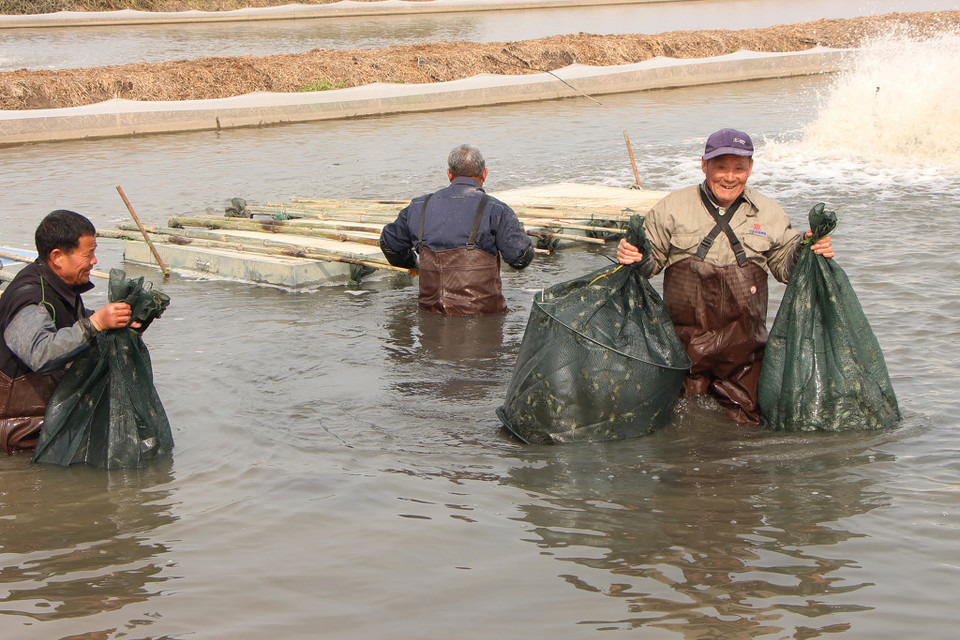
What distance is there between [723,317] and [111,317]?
2.77 meters

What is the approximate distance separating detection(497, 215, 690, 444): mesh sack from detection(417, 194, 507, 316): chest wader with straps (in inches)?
86.3

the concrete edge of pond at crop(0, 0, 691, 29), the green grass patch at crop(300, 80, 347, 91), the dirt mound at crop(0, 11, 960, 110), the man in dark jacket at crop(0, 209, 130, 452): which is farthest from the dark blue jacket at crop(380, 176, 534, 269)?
the concrete edge of pond at crop(0, 0, 691, 29)

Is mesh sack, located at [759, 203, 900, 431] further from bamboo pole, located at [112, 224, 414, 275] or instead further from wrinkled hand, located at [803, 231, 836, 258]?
bamboo pole, located at [112, 224, 414, 275]

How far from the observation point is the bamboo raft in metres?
9.14

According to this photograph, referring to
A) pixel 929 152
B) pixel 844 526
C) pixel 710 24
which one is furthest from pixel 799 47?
pixel 844 526

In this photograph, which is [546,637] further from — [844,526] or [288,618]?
[844,526]

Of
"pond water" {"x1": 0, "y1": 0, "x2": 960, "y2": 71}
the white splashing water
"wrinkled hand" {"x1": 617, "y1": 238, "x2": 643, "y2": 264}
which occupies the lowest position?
"wrinkled hand" {"x1": 617, "y1": 238, "x2": 643, "y2": 264}

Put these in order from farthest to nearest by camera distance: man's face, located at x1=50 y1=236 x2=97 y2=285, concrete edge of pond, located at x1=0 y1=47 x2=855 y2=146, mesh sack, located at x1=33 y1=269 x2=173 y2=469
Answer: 1. concrete edge of pond, located at x1=0 y1=47 x2=855 y2=146
2. mesh sack, located at x1=33 y1=269 x2=173 y2=469
3. man's face, located at x1=50 y1=236 x2=97 y2=285

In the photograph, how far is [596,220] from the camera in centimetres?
994

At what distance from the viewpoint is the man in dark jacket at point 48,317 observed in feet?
14.4

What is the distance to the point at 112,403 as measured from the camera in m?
4.68

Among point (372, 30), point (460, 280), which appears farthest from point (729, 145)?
point (372, 30)

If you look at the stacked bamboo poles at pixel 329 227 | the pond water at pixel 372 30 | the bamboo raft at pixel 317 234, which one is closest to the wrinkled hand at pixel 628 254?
the bamboo raft at pixel 317 234

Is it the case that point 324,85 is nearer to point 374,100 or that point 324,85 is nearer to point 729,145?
point 374,100
